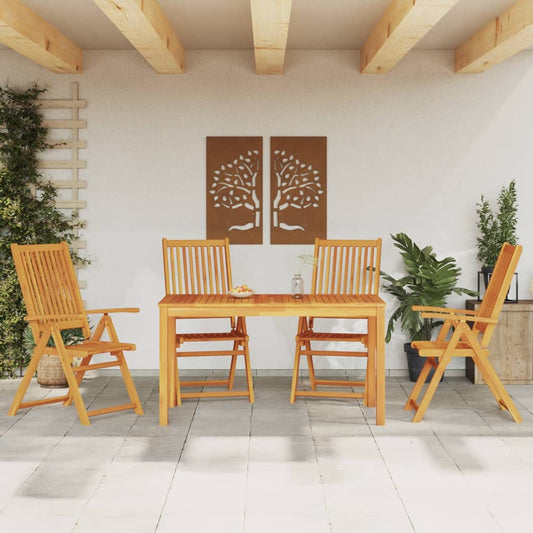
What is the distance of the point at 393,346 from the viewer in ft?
19.9

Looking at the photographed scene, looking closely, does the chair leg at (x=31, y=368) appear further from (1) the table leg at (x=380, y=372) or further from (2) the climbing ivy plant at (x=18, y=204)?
(1) the table leg at (x=380, y=372)

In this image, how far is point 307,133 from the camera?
19.6 ft

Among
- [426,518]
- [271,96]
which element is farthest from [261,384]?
[426,518]

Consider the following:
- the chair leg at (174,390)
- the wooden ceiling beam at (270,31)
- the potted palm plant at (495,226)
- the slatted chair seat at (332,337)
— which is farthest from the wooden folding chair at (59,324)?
the potted palm plant at (495,226)

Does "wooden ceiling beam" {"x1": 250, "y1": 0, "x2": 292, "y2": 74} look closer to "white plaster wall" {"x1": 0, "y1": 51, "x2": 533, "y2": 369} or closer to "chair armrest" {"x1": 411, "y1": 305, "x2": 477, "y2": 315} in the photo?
"white plaster wall" {"x1": 0, "y1": 51, "x2": 533, "y2": 369}

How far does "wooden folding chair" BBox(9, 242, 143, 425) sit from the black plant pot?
89.7 inches

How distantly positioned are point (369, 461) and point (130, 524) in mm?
1371

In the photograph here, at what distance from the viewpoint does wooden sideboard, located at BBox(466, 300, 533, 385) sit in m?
5.58

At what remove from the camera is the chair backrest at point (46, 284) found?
471 cm

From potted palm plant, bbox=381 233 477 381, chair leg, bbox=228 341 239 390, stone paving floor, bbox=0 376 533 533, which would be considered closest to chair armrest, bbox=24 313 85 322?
stone paving floor, bbox=0 376 533 533

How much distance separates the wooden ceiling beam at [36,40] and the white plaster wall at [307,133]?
272mm

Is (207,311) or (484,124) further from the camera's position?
(484,124)

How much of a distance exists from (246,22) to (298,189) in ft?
4.74

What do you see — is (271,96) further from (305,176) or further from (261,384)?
(261,384)
